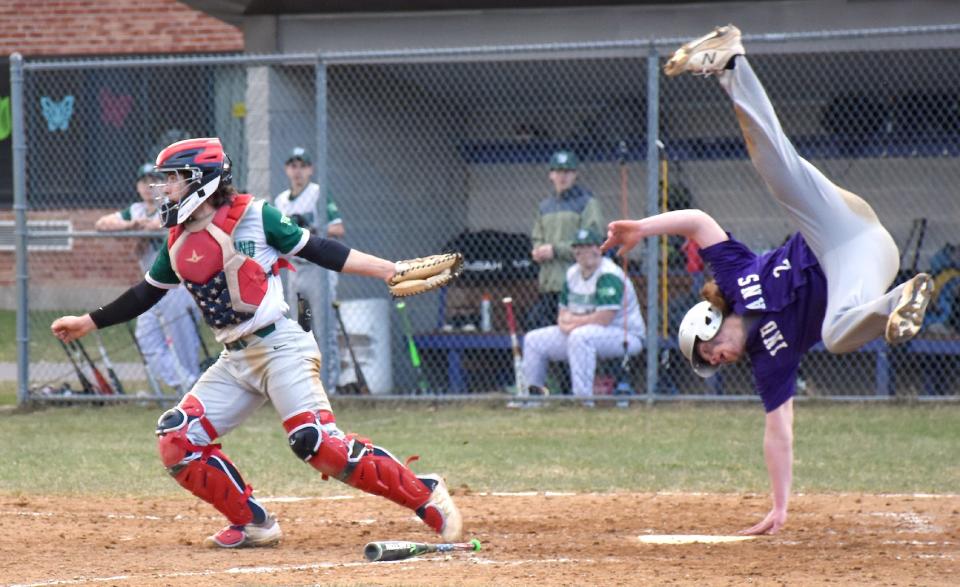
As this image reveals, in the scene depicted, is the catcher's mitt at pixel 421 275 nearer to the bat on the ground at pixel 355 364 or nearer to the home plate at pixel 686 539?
the home plate at pixel 686 539

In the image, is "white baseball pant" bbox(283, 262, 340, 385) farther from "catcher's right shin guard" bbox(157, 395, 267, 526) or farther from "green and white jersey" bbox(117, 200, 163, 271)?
"catcher's right shin guard" bbox(157, 395, 267, 526)

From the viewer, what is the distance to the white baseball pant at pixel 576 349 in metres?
11.6

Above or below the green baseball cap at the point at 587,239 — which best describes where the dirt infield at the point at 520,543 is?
below

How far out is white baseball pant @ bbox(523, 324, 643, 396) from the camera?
11609 mm

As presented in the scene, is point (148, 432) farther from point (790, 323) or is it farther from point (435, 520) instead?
point (790, 323)

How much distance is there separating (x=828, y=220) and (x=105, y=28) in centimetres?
1545

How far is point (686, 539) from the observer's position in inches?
267

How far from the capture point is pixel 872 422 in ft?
35.7

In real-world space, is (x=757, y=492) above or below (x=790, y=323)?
below

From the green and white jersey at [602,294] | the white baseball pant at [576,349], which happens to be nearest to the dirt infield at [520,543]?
the white baseball pant at [576,349]

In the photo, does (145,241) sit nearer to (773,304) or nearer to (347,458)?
(347,458)

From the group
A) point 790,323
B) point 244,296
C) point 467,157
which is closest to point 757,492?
point 790,323

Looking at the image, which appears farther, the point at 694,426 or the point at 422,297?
the point at 422,297

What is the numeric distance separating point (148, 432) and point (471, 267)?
11.5ft
